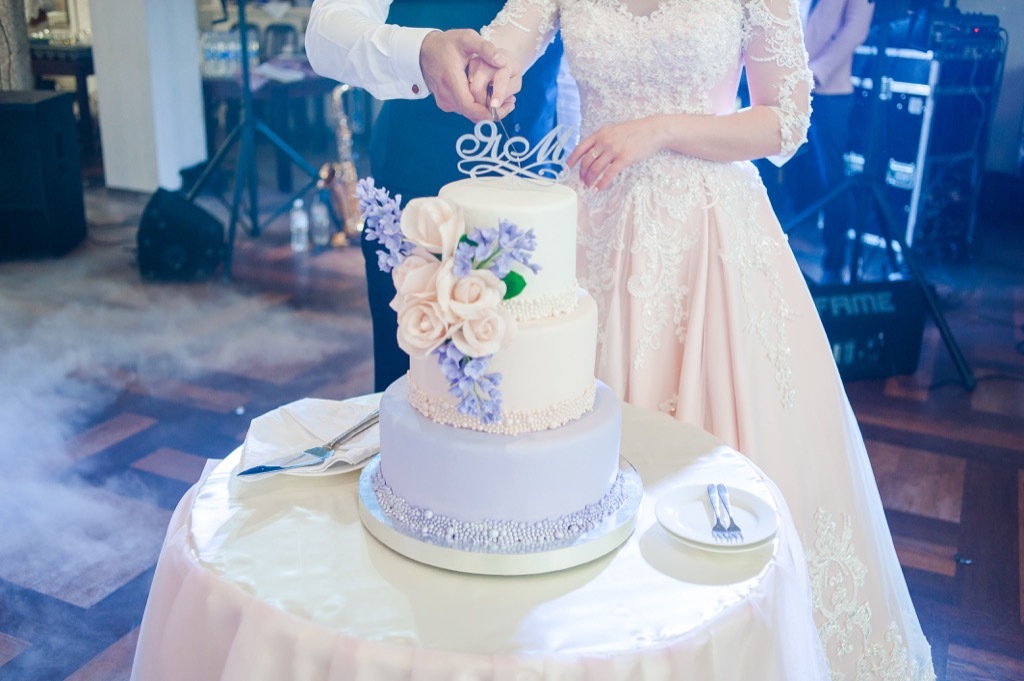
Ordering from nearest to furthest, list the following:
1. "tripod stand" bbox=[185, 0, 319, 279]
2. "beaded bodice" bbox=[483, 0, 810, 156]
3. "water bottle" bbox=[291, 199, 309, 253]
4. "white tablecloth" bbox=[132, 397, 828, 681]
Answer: "white tablecloth" bbox=[132, 397, 828, 681] → "beaded bodice" bbox=[483, 0, 810, 156] → "tripod stand" bbox=[185, 0, 319, 279] → "water bottle" bbox=[291, 199, 309, 253]

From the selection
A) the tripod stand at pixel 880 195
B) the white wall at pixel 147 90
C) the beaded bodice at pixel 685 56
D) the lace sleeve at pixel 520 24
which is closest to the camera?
the beaded bodice at pixel 685 56

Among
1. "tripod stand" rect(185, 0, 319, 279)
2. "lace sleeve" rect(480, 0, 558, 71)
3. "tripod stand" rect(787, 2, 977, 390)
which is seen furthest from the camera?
"tripod stand" rect(185, 0, 319, 279)

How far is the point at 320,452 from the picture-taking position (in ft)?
4.93

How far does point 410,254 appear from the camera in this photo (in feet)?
4.10

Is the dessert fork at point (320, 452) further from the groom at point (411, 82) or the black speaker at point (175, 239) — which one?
the black speaker at point (175, 239)

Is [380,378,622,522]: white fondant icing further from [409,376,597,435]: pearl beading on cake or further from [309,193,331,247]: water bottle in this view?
[309,193,331,247]: water bottle

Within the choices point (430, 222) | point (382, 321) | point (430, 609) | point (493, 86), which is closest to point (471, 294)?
point (430, 222)

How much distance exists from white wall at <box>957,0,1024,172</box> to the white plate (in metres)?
3.88

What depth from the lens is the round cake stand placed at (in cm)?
124

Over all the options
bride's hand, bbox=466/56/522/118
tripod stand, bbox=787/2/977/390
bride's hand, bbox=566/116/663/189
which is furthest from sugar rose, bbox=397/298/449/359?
tripod stand, bbox=787/2/977/390

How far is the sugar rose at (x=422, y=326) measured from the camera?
1.17 m

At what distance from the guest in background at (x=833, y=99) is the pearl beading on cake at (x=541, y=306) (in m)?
3.05

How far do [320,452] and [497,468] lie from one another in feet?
1.18

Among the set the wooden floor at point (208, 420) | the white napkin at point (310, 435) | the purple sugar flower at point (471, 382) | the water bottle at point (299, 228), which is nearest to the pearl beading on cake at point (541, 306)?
the purple sugar flower at point (471, 382)
